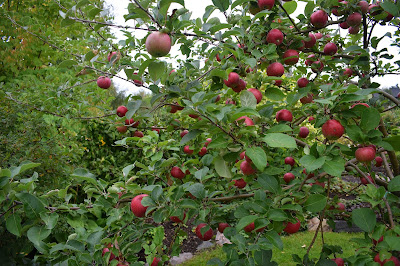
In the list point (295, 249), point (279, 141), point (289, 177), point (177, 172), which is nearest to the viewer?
point (279, 141)

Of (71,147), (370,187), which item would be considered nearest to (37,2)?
(71,147)

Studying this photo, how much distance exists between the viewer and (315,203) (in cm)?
106

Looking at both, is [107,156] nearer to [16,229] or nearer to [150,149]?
[150,149]

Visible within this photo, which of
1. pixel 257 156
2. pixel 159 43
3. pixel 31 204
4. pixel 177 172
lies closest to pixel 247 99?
pixel 257 156

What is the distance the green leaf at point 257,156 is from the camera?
2.95 ft

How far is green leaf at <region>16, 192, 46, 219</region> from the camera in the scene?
3.33 feet

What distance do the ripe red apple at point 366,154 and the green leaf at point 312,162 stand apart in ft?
0.65

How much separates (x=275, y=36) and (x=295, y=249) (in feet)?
10.7

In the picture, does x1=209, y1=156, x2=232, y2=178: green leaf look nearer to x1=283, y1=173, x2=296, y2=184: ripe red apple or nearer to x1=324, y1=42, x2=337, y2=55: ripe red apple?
x1=283, y1=173, x2=296, y2=184: ripe red apple

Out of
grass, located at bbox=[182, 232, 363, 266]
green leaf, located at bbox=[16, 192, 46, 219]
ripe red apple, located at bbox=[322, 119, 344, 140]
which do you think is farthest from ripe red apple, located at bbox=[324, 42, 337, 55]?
grass, located at bbox=[182, 232, 363, 266]

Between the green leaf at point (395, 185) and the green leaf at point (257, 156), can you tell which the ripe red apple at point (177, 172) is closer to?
the green leaf at point (257, 156)

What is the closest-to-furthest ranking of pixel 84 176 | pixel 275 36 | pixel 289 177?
pixel 84 176 → pixel 275 36 → pixel 289 177

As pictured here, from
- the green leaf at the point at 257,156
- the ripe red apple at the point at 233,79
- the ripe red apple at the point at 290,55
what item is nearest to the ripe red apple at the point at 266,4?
the ripe red apple at the point at 290,55

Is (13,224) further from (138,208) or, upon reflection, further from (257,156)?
(257,156)
